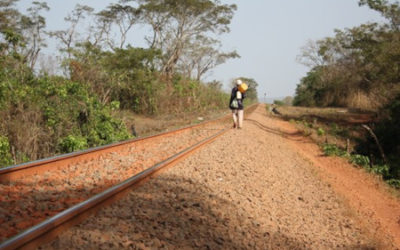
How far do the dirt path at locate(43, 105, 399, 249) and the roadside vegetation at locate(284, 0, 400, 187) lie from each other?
4872mm

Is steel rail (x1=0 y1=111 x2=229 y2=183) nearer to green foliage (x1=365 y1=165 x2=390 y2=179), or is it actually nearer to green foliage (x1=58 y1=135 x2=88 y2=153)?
green foliage (x1=58 y1=135 x2=88 y2=153)

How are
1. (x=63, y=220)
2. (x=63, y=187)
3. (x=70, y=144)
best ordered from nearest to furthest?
(x=63, y=220), (x=63, y=187), (x=70, y=144)

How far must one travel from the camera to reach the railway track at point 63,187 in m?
3.11

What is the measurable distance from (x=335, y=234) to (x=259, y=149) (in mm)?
4582

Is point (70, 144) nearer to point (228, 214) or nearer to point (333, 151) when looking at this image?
point (228, 214)

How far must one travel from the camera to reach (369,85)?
32.1 metres

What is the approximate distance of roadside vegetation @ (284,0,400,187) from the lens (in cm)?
1329

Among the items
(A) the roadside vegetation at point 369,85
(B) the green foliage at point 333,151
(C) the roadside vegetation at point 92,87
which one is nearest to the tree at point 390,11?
(A) the roadside vegetation at point 369,85

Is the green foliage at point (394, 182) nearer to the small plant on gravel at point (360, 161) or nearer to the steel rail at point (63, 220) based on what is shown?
the small plant on gravel at point (360, 161)

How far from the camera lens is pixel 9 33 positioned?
11.4 m

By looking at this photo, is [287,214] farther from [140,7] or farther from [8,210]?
[140,7]

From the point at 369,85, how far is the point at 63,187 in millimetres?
32936

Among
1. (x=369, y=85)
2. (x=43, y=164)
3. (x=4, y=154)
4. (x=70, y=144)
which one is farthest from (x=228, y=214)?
(x=369, y=85)

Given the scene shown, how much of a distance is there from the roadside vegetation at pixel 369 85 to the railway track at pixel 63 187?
760cm
